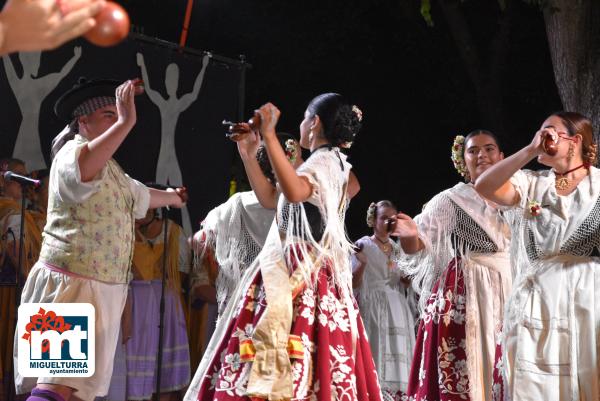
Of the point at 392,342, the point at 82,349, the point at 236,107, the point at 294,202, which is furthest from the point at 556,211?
the point at 392,342

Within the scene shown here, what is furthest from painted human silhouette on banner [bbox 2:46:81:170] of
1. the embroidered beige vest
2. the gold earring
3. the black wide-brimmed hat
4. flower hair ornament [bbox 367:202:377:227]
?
the gold earring

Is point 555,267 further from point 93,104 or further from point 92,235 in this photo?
point 93,104

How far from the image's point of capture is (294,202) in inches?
145

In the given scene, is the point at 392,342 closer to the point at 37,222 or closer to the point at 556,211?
the point at 37,222

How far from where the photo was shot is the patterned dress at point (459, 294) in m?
5.21

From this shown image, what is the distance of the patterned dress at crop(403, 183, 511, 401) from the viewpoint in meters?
5.21

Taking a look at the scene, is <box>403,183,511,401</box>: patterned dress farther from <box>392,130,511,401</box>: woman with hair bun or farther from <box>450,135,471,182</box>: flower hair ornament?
<box>450,135,471,182</box>: flower hair ornament

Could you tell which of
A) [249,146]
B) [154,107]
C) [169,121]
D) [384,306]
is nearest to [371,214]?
[384,306]

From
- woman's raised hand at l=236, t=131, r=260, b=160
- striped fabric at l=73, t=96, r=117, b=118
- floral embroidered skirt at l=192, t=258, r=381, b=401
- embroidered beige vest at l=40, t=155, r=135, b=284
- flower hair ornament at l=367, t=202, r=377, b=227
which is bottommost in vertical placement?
floral embroidered skirt at l=192, t=258, r=381, b=401

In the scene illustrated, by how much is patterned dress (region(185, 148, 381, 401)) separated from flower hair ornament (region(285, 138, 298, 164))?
1.61 meters

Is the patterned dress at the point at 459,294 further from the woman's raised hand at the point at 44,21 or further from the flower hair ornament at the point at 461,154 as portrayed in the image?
the woman's raised hand at the point at 44,21

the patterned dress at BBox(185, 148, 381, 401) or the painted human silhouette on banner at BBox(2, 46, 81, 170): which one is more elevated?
the painted human silhouette on banner at BBox(2, 46, 81, 170)

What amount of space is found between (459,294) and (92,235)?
8.02 ft

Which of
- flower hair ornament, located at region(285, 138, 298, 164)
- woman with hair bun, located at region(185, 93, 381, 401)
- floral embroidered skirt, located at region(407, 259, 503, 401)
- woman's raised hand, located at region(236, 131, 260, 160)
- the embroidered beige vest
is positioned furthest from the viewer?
flower hair ornament, located at region(285, 138, 298, 164)
